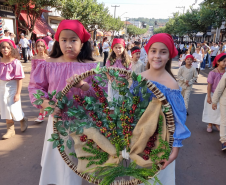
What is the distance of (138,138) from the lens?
1.42 m

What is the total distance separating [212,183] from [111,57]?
10.5ft

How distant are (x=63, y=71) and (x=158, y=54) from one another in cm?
87

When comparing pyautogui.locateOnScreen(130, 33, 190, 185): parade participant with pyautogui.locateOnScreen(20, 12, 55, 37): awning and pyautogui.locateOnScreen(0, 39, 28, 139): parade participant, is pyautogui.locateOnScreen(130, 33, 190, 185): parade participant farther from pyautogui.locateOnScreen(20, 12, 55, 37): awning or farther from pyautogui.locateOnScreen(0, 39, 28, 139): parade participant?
pyautogui.locateOnScreen(20, 12, 55, 37): awning

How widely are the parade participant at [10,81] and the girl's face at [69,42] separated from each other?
205cm

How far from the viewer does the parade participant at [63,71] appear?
169 centimetres

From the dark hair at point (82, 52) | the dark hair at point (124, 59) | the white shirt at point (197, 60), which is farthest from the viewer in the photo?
the white shirt at point (197, 60)

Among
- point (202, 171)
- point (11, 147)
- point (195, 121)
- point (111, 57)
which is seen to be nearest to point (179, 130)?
point (202, 171)

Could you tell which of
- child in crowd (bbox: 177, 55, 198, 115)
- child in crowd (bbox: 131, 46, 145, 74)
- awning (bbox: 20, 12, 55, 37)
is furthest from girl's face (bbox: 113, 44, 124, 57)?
awning (bbox: 20, 12, 55, 37)

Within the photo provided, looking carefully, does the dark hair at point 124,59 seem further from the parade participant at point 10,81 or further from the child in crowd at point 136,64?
the parade participant at point 10,81

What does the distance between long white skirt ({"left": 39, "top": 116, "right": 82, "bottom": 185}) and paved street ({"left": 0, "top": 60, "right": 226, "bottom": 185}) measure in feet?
2.13

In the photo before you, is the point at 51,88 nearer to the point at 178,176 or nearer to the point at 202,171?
the point at 178,176

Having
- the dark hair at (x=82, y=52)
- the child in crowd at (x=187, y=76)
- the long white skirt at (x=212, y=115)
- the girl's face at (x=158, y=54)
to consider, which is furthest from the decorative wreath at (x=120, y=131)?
the child in crowd at (x=187, y=76)

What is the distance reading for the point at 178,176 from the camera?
9.08ft

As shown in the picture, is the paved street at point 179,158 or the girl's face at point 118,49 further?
the girl's face at point 118,49
